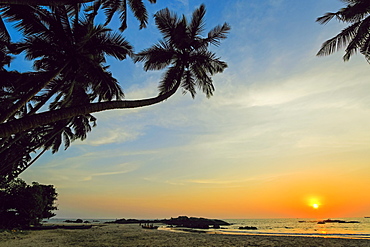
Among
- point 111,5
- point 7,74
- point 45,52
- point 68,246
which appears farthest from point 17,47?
point 68,246

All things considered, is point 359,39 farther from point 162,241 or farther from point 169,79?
point 162,241

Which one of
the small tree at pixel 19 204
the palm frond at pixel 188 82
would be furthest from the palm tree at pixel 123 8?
the small tree at pixel 19 204

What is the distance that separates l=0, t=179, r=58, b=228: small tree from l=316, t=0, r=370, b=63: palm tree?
35.4 m

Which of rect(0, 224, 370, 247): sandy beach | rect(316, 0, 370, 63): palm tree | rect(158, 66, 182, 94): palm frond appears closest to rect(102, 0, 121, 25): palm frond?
rect(158, 66, 182, 94): palm frond

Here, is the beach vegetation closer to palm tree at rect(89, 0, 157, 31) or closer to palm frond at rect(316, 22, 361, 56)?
palm tree at rect(89, 0, 157, 31)

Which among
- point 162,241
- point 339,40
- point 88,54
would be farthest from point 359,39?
point 162,241

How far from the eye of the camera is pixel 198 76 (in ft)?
39.1

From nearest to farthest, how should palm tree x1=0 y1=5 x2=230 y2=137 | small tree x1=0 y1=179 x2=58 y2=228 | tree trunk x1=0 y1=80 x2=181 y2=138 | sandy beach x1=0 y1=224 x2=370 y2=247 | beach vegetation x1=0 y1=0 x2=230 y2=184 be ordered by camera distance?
tree trunk x1=0 y1=80 x2=181 y2=138 → beach vegetation x1=0 y1=0 x2=230 y2=184 → palm tree x1=0 y1=5 x2=230 y2=137 → sandy beach x1=0 y1=224 x2=370 y2=247 → small tree x1=0 y1=179 x2=58 y2=228

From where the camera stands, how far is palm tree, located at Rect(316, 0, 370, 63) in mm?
9852

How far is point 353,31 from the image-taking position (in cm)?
1128

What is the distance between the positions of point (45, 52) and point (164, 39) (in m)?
4.85

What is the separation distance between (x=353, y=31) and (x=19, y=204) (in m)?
37.9

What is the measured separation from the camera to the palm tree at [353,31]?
9852 millimetres

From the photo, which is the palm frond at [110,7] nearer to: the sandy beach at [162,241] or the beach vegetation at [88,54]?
the beach vegetation at [88,54]
